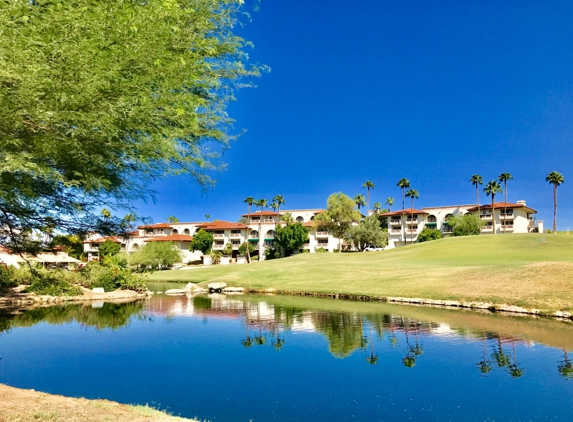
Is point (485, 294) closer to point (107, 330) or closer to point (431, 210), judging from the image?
point (107, 330)

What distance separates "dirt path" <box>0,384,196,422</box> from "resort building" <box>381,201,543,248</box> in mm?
104516

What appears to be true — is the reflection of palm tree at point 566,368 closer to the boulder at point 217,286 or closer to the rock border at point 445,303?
the rock border at point 445,303

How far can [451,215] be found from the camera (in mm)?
111438

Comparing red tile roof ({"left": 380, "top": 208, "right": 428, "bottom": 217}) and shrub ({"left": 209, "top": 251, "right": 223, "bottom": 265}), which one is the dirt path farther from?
red tile roof ({"left": 380, "top": 208, "right": 428, "bottom": 217})

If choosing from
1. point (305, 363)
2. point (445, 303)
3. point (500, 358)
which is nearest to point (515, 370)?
point (500, 358)

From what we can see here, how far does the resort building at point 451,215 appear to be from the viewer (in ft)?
347

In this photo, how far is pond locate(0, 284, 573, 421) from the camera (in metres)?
13.9

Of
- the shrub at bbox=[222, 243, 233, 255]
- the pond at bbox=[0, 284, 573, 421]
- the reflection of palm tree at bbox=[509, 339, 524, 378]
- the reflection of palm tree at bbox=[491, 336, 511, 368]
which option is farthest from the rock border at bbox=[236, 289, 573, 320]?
the shrub at bbox=[222, 243, 233, 255]

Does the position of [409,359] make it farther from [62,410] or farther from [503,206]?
[503,206]

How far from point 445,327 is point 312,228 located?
277 feet

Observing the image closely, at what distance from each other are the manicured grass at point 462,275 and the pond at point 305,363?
5939 millimetres

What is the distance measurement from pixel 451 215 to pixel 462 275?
7362cm

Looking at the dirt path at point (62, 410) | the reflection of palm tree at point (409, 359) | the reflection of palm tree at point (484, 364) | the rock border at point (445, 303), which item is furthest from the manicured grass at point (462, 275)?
the dirt path at point (62, 410)

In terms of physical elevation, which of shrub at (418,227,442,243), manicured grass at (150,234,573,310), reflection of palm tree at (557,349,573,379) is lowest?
reflection of palm tree at (557,349,573,379)
